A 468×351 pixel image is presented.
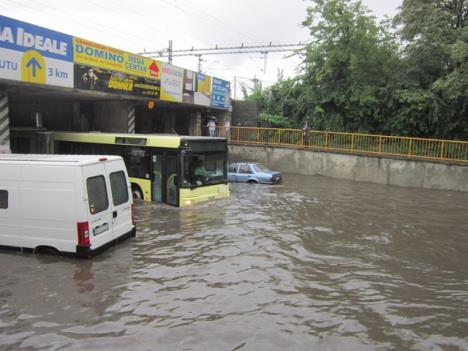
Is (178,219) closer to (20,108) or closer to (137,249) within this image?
(137,249)

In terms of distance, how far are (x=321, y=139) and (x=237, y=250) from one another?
18.3 metres

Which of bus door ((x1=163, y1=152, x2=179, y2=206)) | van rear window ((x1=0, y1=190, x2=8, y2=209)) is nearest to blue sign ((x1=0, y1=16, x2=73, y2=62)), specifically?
bus door ((x1=163, y1=152, x2=179, y2=206))

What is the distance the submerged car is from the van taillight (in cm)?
1390

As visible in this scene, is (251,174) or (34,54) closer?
(34,54)

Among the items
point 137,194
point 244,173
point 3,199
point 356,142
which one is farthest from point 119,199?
point 356,142

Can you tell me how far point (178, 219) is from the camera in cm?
1280

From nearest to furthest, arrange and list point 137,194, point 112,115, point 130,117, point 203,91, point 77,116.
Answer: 1. point 137,194
2. point 130,117
3. point 112,115
4. point 77,116
5. point 203,91

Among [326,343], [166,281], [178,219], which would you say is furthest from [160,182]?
[326,343]

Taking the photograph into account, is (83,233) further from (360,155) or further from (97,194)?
(360,155)

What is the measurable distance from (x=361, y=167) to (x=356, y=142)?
167 centimetres

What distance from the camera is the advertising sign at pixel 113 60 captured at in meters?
17.0

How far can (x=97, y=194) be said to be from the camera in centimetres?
859

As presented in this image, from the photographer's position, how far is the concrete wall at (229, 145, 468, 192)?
22.2 metres

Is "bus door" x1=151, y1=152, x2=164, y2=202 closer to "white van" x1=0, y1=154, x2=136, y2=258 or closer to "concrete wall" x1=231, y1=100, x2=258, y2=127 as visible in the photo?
"white van" x1=0, y1=154, x2=136, y2=258
